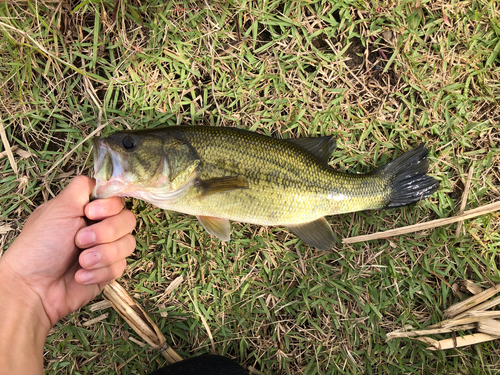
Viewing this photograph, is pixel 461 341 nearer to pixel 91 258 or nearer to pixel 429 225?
pixel 429 225

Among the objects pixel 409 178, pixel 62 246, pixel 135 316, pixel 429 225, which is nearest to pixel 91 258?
pixel 62 246

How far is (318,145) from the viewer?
2809 mm

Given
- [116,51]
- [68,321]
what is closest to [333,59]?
[116,51]

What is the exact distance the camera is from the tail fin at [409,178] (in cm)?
284

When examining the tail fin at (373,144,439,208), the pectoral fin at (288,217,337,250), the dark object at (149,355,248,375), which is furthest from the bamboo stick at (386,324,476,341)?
the dark object at (149,355,248,375)

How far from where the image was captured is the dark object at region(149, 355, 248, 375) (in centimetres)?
273

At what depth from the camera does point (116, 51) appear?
118 inches

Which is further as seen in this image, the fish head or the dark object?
the dark object

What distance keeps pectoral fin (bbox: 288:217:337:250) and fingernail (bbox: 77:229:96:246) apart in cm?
162

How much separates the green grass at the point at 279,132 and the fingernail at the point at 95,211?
2.01ft

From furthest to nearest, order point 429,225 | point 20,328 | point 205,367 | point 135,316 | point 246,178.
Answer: point 429,225 < point 135,316 < point 205,367 < point 246,178 < point 20,328

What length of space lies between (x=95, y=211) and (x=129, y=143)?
0.59m

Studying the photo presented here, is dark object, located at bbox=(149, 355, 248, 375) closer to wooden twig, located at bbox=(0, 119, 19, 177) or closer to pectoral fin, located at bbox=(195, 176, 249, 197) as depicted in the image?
pectoral fin, located at bbox=(195, 176, 249, 197)

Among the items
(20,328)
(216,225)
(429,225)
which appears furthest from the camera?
(429,225)
